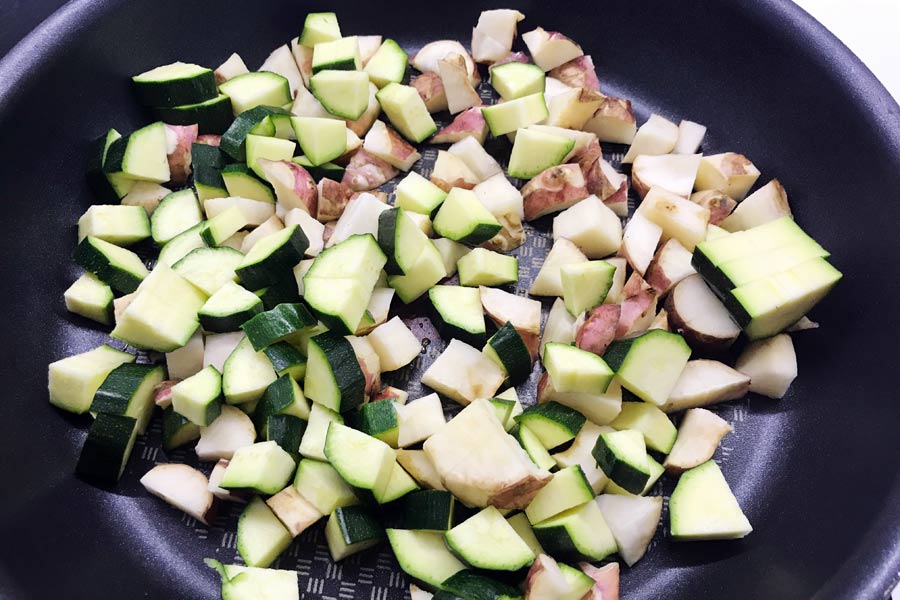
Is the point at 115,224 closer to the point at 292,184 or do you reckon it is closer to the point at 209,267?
the point at 209,267

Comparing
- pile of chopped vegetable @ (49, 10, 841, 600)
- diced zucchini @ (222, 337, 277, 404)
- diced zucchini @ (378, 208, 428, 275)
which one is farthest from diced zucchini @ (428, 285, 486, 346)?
diced zucchini @ (222, 337, 277, 404)

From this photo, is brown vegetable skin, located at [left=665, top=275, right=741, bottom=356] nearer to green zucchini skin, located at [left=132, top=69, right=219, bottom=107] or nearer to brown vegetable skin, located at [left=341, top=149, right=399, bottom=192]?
brown vegetable skin, located at [left=341, top=149, right=399, bottom=192]

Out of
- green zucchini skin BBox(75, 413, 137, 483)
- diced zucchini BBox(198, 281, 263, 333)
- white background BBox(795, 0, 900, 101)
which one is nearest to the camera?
green zucchini skin BBox(75, 413, 137, 483)

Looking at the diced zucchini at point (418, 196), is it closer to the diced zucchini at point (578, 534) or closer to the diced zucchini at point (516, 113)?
the diced zucchini at point (516, 113)

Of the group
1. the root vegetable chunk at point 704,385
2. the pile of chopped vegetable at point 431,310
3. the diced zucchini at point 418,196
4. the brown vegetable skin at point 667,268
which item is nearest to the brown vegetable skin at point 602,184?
the pile of chopped vegetable at point 431,310

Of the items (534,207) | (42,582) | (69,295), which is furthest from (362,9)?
(42,582)

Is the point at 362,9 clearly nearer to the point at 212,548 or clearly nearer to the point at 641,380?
the point at 641,380
